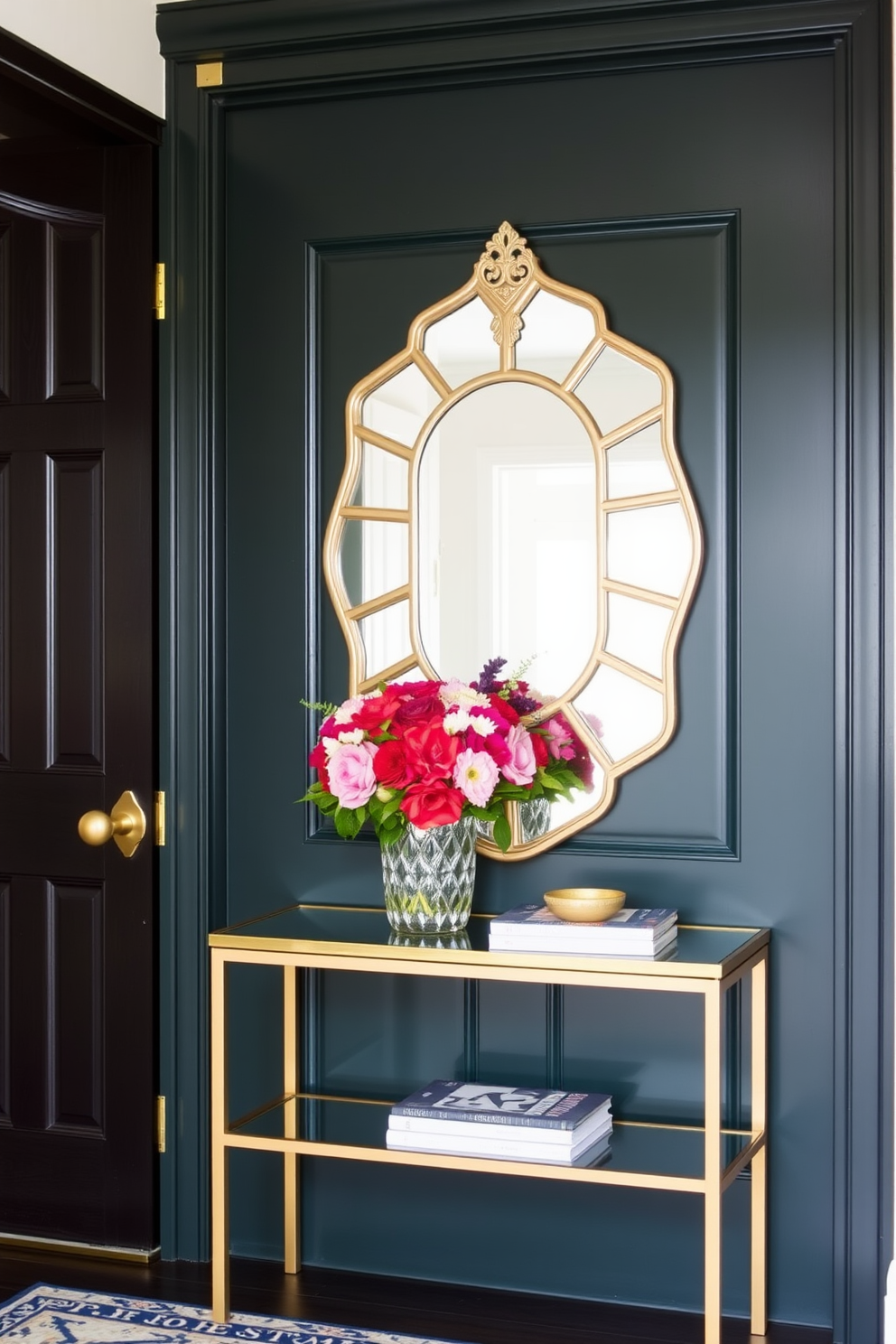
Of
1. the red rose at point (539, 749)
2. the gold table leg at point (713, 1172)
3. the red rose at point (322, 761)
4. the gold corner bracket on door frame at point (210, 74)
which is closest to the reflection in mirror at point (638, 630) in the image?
the red rose at point (539, 749)

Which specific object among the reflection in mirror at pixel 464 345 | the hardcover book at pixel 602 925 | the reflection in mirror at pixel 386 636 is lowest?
the hardcover book at pixel 602 925

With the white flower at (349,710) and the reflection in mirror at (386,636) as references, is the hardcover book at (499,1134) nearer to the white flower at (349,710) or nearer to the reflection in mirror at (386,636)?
the white flower at (349,710)

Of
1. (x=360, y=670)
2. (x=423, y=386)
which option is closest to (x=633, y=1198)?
(x=360, y=670)

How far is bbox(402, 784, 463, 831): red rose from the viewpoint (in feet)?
8.46

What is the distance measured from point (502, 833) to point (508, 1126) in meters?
0.52

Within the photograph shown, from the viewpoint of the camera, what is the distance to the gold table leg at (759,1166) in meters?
2.76

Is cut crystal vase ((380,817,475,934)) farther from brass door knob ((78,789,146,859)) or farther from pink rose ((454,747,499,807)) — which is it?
brass door knob ((78,789,146,859))

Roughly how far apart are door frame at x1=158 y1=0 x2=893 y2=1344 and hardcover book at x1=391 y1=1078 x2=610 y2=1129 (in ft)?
1.68

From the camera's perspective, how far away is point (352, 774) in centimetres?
263

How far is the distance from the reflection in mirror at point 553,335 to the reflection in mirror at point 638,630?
466mm

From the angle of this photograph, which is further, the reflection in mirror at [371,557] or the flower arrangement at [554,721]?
the reflection in mirror at [371,557]

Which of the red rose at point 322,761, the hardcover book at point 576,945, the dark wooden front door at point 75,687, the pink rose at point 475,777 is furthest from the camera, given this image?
→ the dark wooden front door at point 75,687

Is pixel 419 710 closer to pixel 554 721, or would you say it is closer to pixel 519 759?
pixel 519 759

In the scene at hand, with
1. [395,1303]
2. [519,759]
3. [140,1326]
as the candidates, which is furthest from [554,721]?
[140,1326]
